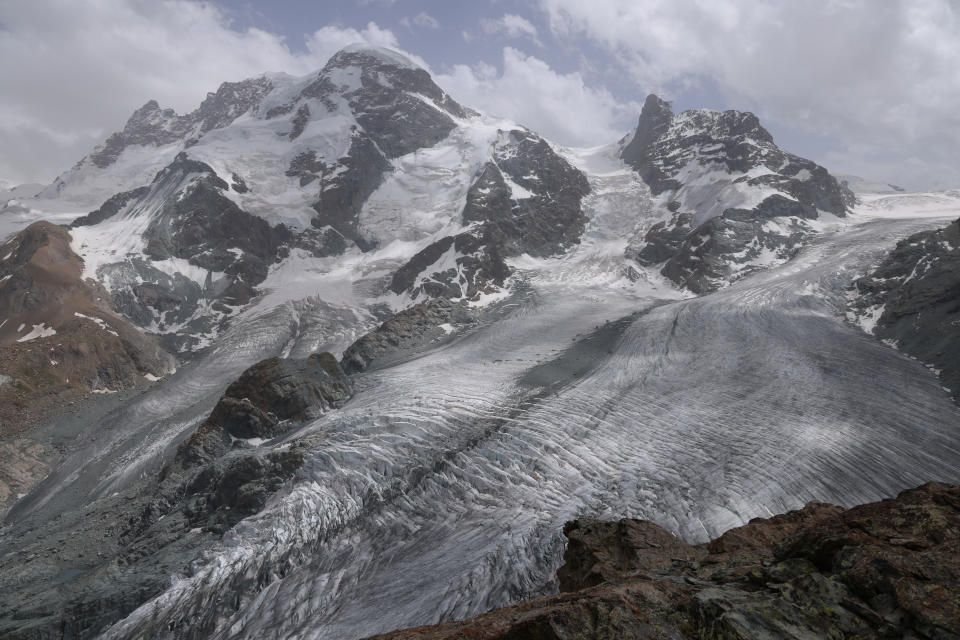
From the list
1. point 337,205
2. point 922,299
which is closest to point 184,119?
point 337,205

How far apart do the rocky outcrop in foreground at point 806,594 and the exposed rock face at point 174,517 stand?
11680 millimetres

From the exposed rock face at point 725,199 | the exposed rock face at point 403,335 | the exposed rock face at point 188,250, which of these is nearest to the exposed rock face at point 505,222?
the exposed rock face at point 403,335

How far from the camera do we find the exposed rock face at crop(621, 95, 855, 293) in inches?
2180

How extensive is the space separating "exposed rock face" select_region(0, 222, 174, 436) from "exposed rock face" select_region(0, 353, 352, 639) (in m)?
20.8

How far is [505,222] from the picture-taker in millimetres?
73188

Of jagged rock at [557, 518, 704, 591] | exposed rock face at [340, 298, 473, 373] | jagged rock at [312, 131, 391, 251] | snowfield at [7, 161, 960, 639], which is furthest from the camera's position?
jagged rock at [312, 131, 391, 251]

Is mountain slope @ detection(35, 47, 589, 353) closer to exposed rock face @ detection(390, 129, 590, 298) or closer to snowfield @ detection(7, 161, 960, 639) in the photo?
exposed rock face @ detection(390, 129, 590, 298)

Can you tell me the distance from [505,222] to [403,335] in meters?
36.0

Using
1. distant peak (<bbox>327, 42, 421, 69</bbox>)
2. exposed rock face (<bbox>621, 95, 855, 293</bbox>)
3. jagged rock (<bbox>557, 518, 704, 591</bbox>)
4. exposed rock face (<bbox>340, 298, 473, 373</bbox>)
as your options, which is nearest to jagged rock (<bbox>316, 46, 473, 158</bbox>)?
distant peak (<bbox>327, 42, 421, 69</bbox>)

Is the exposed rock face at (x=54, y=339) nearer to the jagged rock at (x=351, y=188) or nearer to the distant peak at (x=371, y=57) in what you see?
the jagged rock at (x=351, y=188)

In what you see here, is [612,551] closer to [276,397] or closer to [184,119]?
[276,397]

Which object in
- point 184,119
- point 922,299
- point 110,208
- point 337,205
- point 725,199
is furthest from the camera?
point 184,119

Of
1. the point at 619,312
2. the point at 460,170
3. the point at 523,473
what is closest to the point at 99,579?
the point at 523,473

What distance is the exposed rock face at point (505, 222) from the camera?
6297cm
